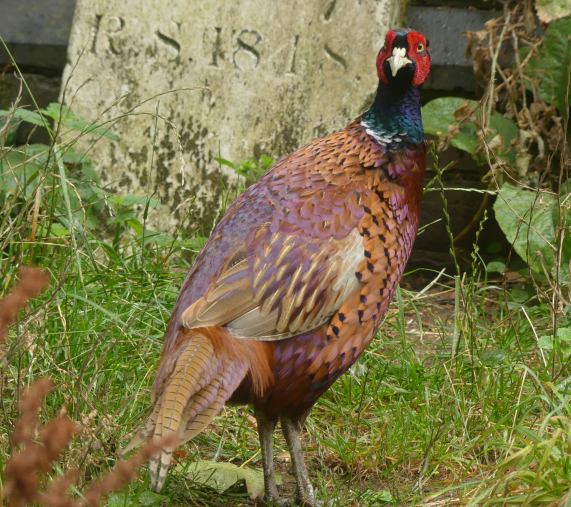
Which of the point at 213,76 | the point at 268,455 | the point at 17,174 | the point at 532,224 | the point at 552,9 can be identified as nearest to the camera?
the point at 268,455

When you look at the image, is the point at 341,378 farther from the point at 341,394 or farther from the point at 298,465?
the point at 298,465

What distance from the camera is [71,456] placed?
2.75 meters

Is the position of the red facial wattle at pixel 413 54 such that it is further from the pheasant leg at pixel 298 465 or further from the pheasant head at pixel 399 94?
the pheasant leg at pixel 298 465

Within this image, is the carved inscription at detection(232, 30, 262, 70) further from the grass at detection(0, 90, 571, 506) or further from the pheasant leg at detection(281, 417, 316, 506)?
the pheasant leg at detection(281, 417, 316, 506)

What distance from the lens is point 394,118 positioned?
3195mm

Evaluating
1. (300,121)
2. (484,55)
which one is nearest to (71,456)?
(300,121)

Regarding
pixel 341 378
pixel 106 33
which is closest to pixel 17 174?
pixel 106 33

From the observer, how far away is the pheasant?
271 centimetres

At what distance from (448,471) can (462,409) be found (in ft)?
0.73

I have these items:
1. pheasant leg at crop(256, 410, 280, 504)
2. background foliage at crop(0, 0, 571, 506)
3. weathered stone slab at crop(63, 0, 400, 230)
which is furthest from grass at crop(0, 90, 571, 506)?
→ weathered stone slab at crop(63, 0, 400, 230)

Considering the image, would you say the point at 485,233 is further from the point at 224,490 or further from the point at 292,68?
the point at 224,490

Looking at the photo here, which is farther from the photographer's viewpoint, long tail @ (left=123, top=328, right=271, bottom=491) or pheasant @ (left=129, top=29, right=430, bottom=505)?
pheasant @ (left=129, top=29, right=430, bottom=505)

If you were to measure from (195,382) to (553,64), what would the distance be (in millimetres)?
3031

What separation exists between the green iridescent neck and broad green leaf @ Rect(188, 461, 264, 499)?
104cm
